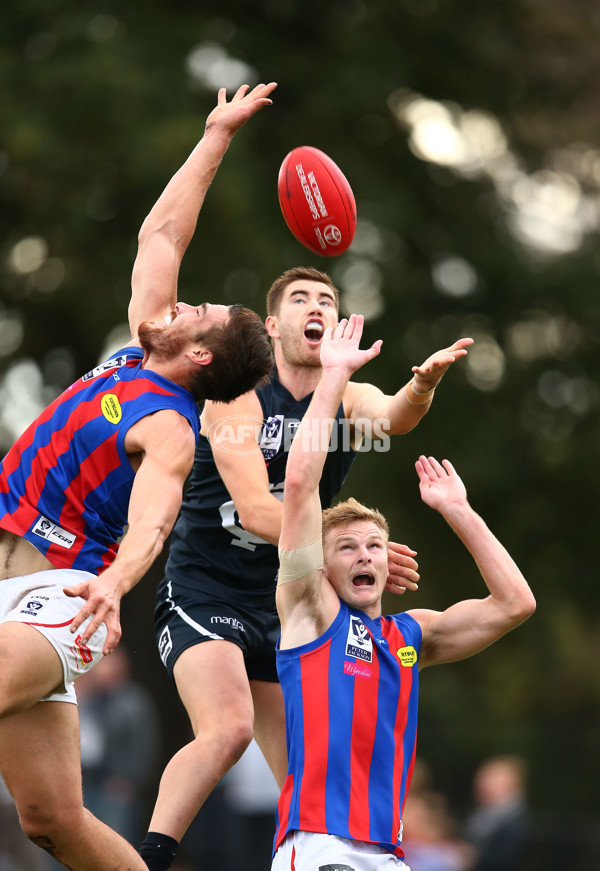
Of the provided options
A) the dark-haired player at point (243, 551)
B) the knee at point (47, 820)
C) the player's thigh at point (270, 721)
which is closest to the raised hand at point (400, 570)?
the dark-haired player at point (243, 551)

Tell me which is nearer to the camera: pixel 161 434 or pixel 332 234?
pixel 161 434

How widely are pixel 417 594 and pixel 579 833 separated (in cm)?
477

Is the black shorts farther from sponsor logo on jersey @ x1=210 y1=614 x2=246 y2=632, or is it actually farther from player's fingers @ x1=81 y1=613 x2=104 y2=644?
player's fingers @ x1=81 y1=613 x2=104 y2=644

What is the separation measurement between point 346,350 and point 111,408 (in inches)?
39.8

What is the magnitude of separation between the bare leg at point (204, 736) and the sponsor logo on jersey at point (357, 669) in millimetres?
750

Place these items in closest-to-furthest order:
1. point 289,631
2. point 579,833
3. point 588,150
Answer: point 289,631, point 579,833, point 588,150

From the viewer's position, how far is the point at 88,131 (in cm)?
1424

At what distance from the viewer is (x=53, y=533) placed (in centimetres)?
538

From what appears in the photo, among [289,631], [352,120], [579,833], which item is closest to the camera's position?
[289,631]

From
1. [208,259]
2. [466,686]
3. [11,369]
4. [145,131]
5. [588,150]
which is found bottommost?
[466,686]

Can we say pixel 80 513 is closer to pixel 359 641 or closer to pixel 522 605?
pixel 359 641

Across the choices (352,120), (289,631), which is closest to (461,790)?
(352,120)

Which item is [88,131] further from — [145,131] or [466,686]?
[466,686]

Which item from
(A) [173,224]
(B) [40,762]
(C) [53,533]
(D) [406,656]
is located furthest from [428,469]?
(B) [40,762]
